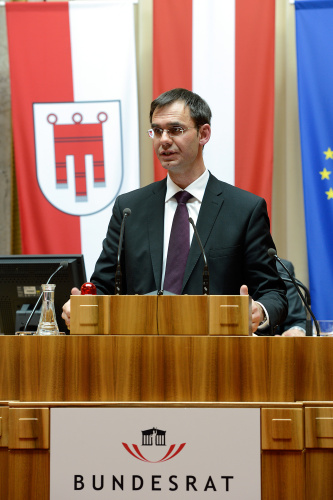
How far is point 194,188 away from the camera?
2957 mm

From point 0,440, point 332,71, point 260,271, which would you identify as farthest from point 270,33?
point 0,440

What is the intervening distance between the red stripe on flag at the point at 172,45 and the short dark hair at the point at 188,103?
1.79 metres

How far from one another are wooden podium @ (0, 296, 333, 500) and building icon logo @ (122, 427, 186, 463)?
0.25 feet

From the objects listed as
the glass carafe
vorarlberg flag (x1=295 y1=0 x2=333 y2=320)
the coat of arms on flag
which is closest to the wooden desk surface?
the glass carafe

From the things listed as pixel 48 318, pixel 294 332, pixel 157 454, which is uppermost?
pixel 48 318

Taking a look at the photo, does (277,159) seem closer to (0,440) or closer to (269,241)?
(269,241)

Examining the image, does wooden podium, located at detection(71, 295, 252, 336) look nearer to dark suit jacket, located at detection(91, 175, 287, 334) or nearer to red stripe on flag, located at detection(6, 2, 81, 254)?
dark suit jacket, located at detection(91, 175, 287, 334)

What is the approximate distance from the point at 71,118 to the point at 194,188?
89.5 inches

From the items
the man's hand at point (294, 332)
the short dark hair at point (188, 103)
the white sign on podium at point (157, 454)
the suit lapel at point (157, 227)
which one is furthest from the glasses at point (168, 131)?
the man's hand at point (294, 332)

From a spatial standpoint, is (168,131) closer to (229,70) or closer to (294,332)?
(294,332)

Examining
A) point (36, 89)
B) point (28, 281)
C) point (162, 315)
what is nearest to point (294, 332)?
point (28, 281)

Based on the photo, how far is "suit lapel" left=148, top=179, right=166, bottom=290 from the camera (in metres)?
2.73

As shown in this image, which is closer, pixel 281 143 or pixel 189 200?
pixel 189 200

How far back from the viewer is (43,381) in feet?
6.24
